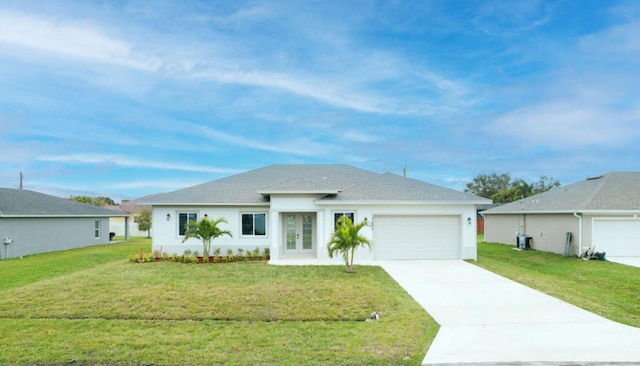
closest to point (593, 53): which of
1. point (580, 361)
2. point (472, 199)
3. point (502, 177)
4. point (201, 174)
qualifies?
point (472, 199)

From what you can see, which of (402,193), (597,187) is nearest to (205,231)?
(402,193)

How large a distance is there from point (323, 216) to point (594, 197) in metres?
13.7

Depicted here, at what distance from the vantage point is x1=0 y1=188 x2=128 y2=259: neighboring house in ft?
68.8

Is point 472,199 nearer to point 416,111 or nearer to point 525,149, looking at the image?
point 416,111

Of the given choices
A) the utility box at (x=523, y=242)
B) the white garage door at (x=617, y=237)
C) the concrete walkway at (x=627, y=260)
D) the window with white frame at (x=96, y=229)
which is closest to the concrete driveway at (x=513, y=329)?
the concrete walkway at (x=627, y=260)

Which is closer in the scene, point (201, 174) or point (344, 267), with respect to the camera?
point (344, 267)

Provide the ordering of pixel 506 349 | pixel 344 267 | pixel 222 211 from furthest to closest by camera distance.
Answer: pixel 222 211
pixel 344 267
pixel 506 349

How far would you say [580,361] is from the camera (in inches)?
230

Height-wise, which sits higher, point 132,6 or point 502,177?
point 132,6

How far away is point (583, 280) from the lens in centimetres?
1290

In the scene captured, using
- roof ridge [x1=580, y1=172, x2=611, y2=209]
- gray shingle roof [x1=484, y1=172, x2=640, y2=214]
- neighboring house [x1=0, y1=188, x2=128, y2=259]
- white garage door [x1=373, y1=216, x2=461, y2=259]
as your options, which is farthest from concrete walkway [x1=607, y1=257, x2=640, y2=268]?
neighboring house [x1=0, y1=188, x2=128, y2=259]

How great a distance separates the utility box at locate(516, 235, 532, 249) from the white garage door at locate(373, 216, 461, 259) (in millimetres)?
8102

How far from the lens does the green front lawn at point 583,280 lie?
9.21 metres

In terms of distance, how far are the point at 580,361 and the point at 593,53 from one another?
640 inches
